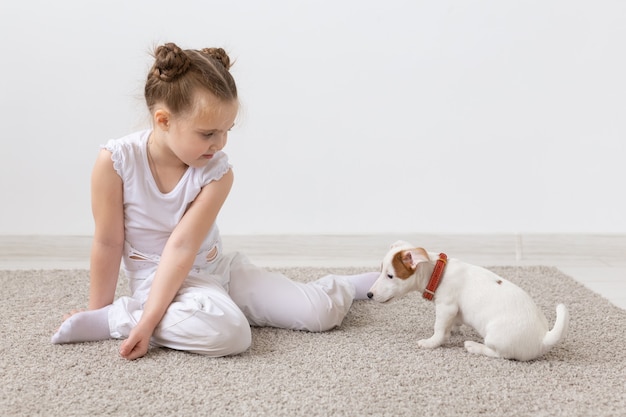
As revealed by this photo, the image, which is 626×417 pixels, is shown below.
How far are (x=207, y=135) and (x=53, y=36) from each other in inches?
41.8

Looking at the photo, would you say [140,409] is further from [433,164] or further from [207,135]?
[433,164]

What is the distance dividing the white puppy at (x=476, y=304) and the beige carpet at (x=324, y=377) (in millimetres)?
27

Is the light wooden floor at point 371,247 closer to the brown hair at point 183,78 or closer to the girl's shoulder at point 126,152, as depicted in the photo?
the girl's shoulder at point 126,152

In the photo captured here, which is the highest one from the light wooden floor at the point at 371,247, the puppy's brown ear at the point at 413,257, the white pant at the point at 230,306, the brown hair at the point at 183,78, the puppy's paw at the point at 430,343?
the brown hair at the point at 183,78

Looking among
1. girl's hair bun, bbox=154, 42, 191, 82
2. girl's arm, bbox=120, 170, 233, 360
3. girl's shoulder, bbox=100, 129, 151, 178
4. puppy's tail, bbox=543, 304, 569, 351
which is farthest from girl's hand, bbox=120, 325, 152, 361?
puppy's tail, bbox=543, 304, 569, 351

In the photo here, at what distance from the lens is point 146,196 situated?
1.41m

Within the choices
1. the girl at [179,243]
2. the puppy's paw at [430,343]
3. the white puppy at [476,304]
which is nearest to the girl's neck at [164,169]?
the girl at [179,243]

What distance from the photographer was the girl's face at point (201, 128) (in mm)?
1290

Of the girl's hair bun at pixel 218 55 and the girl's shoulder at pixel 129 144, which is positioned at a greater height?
the girl's hair bun at pixel 218 55

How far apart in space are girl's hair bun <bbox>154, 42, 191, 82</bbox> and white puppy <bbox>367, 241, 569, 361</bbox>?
1.55 ft

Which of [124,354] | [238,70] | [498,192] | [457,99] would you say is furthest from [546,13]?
[124,354]

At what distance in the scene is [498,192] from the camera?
224cm

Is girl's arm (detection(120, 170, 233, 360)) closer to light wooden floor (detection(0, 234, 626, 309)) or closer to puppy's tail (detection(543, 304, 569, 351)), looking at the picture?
puppy's tail (detection(543, 304, 569, 351))

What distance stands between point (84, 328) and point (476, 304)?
67 cm
